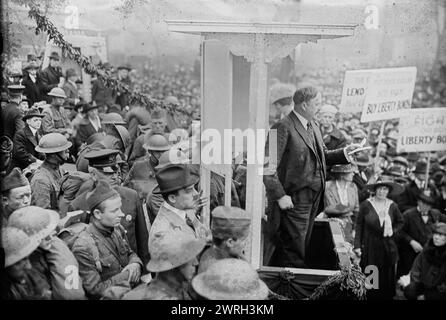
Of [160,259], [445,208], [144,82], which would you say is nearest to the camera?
[160,259]

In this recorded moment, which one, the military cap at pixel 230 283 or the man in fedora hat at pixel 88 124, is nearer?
the military cap at pixel 230 283

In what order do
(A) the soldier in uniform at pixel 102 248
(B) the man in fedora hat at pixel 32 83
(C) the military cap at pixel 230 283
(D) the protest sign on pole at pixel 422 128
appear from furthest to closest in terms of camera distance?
(D) the protest sign on pole at pixel 422 128 < (B) the man in fedora hat at pixel 32 83 < (A) the soldier in uniform at pixel 102 248 < (C) the military cap at pixel 230 283

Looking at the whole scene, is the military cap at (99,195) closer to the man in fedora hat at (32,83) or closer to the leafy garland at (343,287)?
the man in fedora hat at (32,83)

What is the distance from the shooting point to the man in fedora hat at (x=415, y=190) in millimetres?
5242

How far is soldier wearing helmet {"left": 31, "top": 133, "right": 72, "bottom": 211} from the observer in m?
4.08

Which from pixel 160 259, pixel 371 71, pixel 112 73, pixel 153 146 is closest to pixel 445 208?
pixel 371 71

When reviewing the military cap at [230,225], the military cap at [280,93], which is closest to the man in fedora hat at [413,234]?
the military cap at [280,93]

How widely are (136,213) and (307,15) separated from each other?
191 cm

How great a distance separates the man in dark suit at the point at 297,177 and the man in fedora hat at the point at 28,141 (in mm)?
1793

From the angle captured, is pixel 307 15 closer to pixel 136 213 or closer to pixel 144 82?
pixel 136 213

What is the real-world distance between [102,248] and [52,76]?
1840 millimetres

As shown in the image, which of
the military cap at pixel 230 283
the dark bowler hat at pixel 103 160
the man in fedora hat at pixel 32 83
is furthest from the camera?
the man in fedora hat at pixel 32 83
